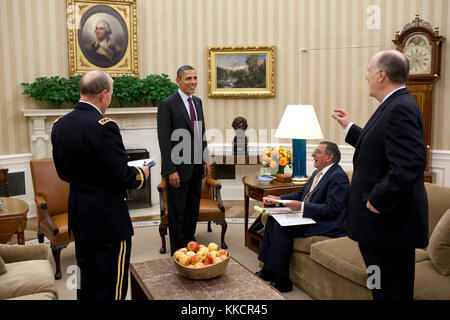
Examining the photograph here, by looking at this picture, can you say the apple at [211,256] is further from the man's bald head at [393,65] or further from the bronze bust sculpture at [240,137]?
the bronze bust sculpture at [240,137]

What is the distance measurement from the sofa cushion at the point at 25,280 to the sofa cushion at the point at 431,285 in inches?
96.2

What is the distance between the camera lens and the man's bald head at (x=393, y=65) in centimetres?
231

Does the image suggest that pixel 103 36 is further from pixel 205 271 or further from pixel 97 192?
pixel 205 271

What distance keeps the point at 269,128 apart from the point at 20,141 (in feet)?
13.5

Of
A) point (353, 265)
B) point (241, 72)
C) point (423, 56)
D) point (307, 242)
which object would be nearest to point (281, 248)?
point (307, 242)

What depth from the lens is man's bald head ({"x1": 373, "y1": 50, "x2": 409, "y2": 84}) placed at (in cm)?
231

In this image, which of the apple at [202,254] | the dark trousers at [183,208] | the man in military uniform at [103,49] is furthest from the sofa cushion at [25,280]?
the man in military uniform at [103,49]

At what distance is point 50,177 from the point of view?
500 centimetres

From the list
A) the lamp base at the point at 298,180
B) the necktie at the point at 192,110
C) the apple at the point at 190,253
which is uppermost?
the necktie at the point at 192,110

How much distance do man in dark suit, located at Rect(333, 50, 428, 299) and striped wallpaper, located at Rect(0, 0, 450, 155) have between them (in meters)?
5.17

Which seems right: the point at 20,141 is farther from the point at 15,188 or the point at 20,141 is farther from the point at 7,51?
the point at 7,51

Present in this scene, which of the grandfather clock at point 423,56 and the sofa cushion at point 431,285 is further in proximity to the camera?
the grandfather clock at point 423,56

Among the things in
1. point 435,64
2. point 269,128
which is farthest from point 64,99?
point 435,64

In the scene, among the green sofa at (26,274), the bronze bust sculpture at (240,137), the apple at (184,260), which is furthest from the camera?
the bronze bust sculpture at (240,137)
